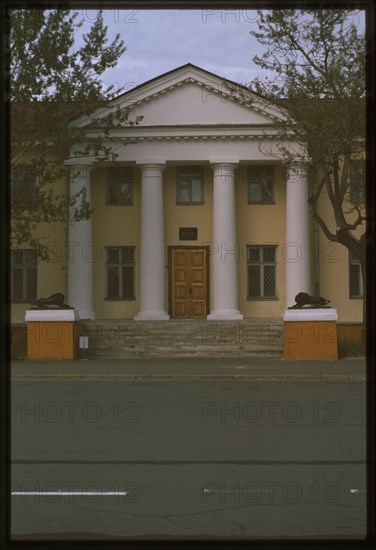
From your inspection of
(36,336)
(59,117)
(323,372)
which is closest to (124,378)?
(323,372)

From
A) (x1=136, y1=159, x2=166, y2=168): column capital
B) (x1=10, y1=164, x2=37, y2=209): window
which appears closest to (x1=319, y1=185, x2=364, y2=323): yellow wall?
(x1=136, y1=159, x2=166, y2=168): column capital

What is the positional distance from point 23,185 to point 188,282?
1132 centimetres

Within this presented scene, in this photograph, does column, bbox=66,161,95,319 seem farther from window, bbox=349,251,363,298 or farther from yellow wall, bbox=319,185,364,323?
window, bbox=349,251,363,298

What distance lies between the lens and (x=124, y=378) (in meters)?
21.2

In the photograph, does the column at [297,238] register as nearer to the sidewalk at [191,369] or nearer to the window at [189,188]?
the window at [189,188]

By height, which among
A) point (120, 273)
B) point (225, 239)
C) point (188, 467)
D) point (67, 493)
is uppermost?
point (225, 239)

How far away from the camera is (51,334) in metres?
27.5

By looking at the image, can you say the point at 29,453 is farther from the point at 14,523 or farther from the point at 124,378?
the point at 124,378

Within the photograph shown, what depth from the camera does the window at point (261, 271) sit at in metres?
37.1

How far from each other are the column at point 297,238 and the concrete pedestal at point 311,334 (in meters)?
8.01

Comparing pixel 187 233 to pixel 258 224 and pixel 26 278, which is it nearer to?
pixel 258 224

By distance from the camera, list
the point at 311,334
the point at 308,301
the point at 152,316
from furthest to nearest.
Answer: the point at 152,316 < the point at 308,301 < the point at 311,334

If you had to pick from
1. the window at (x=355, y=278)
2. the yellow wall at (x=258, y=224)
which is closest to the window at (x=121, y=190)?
the yellow wall at (x=258, y=224)

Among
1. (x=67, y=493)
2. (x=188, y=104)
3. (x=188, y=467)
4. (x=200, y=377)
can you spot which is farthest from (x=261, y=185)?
(x=67, y=493)
